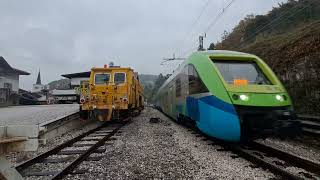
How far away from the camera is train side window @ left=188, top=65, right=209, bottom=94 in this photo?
9.37 meters

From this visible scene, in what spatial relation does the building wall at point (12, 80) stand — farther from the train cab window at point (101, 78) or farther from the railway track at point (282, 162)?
the railway track at point (282, 162)

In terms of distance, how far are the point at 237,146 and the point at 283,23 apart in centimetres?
2568

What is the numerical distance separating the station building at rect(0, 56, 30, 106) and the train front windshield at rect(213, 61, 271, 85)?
126 ft

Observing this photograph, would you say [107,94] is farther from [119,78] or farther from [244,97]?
[244,97]

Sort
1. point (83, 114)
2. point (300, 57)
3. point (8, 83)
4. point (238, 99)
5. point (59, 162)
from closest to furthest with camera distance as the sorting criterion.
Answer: point (59, 162)
point (238, 99)
point (83, 114)
point (300, 57)
point (8, 83)

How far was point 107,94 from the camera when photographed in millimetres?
16344

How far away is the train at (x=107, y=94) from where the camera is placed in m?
15.8

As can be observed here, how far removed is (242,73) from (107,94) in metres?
8.37

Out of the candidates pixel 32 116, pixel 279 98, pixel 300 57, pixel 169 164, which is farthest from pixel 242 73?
pixel 32 116

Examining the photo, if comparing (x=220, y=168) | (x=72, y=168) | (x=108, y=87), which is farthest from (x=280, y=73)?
(x=72, y=168)

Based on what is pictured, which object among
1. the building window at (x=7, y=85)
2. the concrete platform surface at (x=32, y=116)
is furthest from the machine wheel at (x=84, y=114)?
the building window at (x=7, y=85)

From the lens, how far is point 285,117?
26.3ft

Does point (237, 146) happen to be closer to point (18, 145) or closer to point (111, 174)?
point (111, 174)

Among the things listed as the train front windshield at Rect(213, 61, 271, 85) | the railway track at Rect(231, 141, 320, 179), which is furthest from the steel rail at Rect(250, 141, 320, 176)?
the train front windshield at Rect(213, 61, 271, 85)
